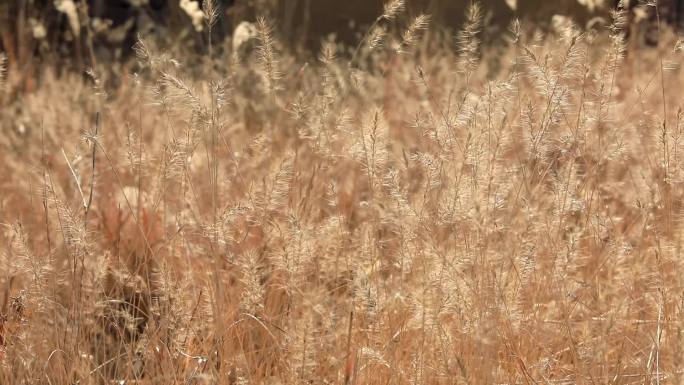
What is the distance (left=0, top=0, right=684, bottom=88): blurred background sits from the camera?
4.51 meters

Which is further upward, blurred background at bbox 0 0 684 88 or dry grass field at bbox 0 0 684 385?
Answer: blurred background at bbox 0 0 684 88

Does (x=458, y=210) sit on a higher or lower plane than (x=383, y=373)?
higher

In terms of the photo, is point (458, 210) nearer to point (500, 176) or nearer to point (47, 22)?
point (500, 176)

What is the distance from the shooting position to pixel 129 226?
8.32 feet

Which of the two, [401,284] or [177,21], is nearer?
[401,284]

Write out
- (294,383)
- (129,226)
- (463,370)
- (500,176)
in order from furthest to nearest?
(129,226) → (500,176) → (294,383) → (463,370)

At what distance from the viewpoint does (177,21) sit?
5645mm

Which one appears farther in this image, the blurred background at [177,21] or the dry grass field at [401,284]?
the blurred background at [177,21]

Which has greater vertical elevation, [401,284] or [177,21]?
[177,21]

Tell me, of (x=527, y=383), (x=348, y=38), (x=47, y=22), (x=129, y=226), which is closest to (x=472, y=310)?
(x=527, y=383)

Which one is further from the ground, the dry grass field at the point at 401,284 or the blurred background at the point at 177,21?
the blurred background at the point at 177,21

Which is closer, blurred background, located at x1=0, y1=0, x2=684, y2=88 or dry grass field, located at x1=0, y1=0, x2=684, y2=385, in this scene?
dry grass field, located at x1=0, y1=0, x2=684, y2=385

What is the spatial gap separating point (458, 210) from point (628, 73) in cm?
324

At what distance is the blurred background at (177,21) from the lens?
178 inches
